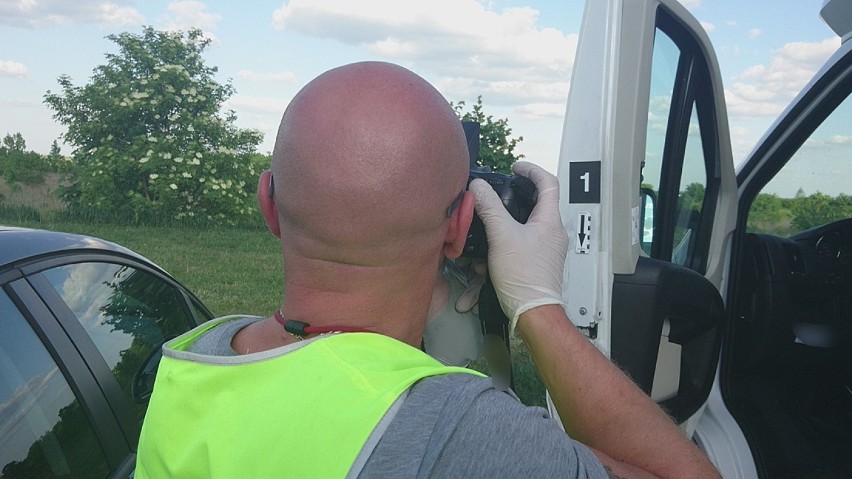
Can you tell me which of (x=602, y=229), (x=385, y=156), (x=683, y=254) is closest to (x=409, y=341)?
(x=385, y=156)

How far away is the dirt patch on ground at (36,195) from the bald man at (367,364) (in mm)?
12393

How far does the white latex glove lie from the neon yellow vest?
0.53m

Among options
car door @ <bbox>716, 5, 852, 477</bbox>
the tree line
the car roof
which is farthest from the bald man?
the tree line

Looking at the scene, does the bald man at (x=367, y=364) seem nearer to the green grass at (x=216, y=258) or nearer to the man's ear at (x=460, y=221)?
the man's ear at (x=460, y=221)

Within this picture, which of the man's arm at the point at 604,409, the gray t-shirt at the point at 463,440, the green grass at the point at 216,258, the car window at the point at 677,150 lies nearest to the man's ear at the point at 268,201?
the gray t-shirt at the point at 463,440

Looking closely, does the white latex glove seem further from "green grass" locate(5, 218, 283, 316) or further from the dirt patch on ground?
the dirt patch on ground

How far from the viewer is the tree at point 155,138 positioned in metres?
12.4

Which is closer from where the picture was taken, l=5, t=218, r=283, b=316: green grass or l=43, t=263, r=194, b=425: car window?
Result: l=43, t=263, r=194, b=425: car window

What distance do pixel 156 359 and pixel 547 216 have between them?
5.26 ft

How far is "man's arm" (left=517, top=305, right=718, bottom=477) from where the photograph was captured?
54.9 inches

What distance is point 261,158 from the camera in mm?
14406

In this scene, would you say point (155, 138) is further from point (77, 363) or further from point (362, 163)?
point (362, 163)

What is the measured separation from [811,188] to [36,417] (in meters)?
2.74

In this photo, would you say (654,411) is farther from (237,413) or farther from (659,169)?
(659,169)
